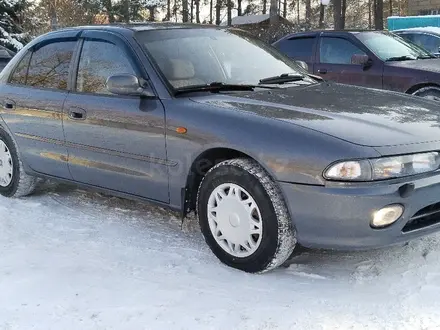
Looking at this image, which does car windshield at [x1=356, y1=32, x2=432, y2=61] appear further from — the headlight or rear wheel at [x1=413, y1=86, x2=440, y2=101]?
the headlight

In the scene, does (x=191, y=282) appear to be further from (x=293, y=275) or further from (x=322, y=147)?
(x=322, y=147)

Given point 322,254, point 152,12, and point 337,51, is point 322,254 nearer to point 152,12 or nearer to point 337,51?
point 337,51

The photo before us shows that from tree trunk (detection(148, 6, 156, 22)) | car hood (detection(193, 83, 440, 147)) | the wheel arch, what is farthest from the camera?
tree trunk (detection(148, 6, 156, 22))

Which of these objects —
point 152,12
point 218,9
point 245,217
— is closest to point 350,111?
point 245,217

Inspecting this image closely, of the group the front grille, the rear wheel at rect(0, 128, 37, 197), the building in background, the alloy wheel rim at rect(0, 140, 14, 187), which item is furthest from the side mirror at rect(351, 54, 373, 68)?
the building in background

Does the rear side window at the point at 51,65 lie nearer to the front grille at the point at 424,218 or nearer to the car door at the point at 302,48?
the front grille at the point at 424,218

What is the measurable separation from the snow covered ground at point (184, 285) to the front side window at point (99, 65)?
1.07m

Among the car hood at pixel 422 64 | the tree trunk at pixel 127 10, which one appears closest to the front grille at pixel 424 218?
the car hood at pixel 422 64

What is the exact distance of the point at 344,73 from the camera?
858 centimetres

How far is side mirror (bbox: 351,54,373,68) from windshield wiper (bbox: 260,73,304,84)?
3.97m

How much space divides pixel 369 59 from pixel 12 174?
529 centimetres

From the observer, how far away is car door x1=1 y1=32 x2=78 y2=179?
4594mm

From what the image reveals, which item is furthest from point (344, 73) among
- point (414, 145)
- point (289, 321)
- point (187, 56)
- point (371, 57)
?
point (289, 321)

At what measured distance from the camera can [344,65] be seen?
340 inches
